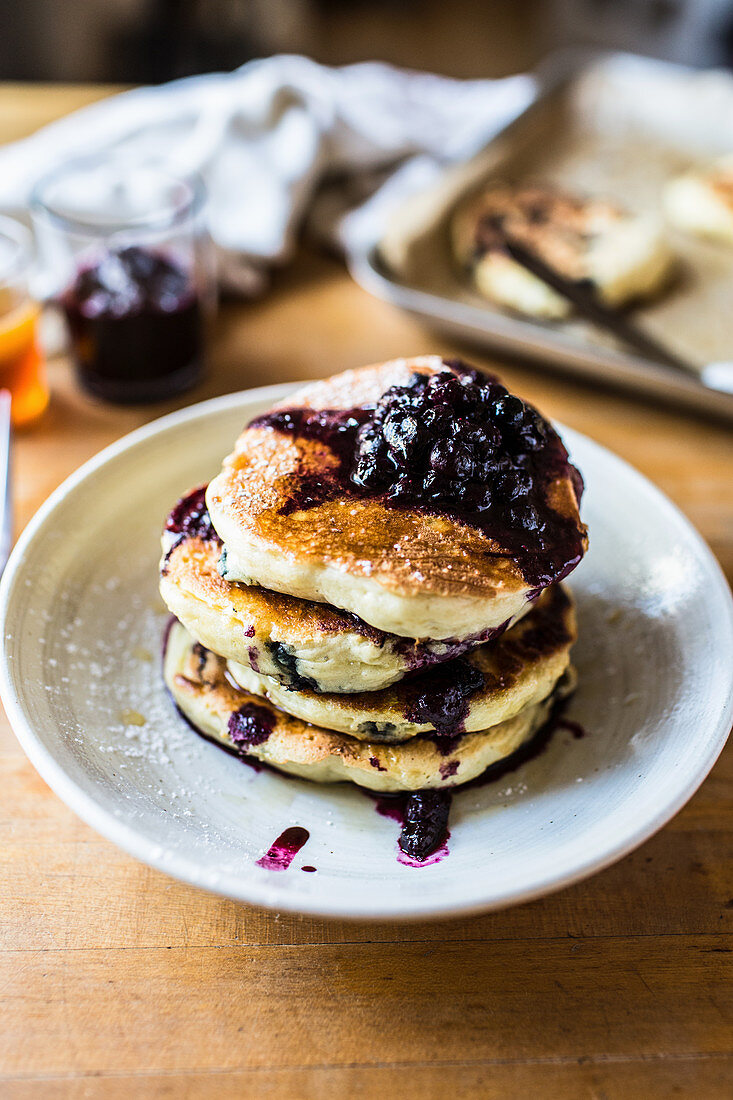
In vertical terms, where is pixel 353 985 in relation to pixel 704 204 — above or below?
below

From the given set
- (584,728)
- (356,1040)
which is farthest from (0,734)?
(584,728)

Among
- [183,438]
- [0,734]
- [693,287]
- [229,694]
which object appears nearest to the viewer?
[229,694]

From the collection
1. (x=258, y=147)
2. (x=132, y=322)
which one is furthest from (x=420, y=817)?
(x=258, y=147)

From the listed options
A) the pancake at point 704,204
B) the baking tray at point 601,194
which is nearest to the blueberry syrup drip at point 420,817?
the baking tray at point 601,194

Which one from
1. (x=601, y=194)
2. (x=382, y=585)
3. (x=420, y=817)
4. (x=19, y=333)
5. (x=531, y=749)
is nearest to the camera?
(x=382, y=585)

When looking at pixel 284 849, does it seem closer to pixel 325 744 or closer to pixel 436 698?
pixel 325 744

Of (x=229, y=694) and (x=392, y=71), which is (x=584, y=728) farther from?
(x=392, y=71)
